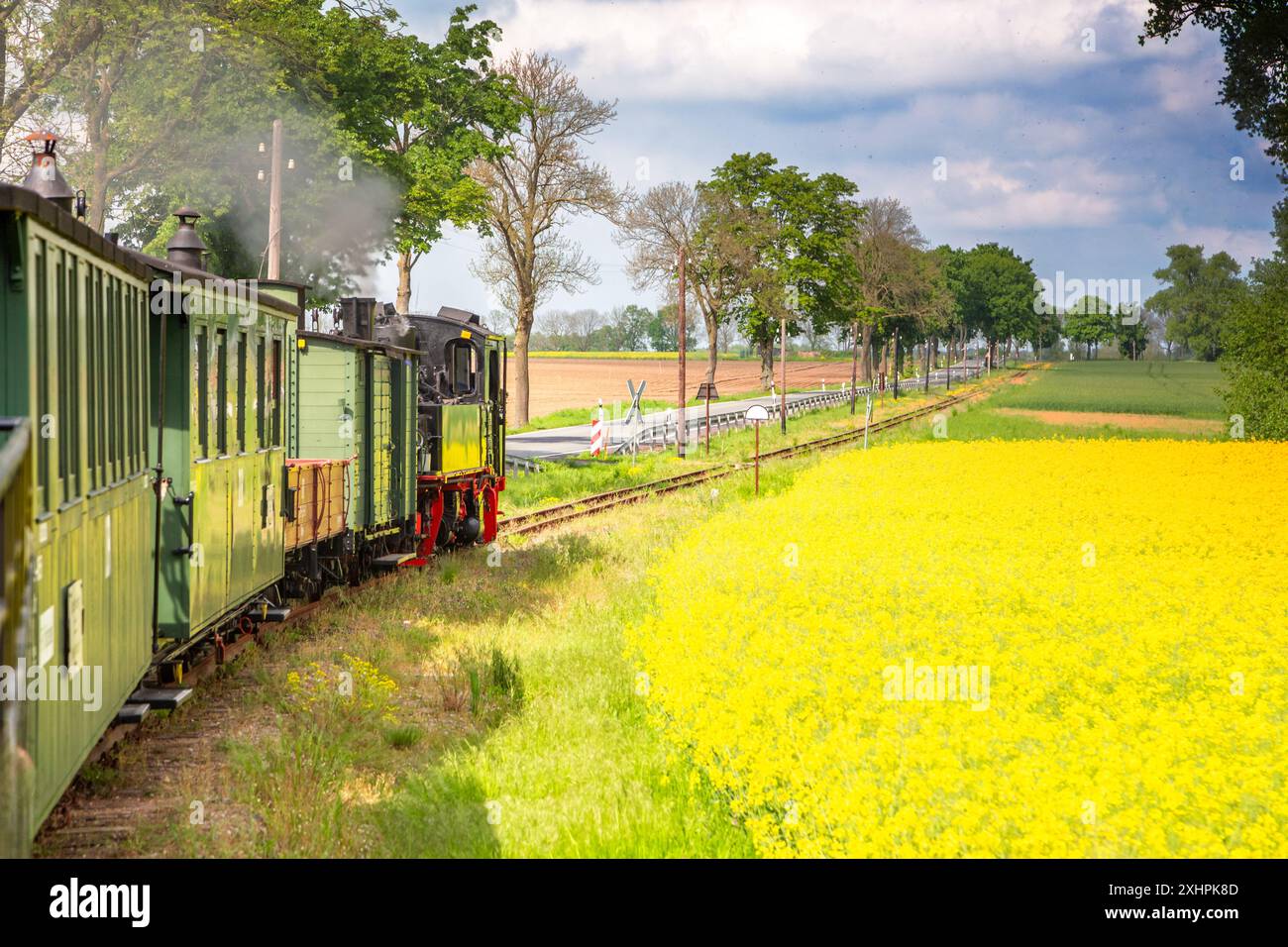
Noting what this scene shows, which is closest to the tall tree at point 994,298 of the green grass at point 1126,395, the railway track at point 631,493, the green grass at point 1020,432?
the green grass at point 1126,395

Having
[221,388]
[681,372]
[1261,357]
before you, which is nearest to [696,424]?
[681,372]

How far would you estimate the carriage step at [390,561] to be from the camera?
56.9 feet

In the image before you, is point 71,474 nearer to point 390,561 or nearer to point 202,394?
point 202,394

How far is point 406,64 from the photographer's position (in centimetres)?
3747

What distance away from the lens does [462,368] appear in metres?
20.3

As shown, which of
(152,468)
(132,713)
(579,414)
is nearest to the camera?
(132,713)

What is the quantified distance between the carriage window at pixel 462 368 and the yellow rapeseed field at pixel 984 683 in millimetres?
4410

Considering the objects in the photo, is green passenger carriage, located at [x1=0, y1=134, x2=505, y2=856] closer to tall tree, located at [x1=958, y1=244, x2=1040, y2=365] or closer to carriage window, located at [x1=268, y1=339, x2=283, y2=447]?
carriage window, located at [x1=268, y1=339, x2=283, y2=447]

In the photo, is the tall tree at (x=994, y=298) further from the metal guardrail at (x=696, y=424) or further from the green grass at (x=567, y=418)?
the green grass at (x=567, y=418)

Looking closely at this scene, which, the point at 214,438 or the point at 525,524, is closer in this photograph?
the point at 214,438

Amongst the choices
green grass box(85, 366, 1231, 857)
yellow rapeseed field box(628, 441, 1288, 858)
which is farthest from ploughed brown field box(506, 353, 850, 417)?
→ green grass box(85, 366, 1231, 857)

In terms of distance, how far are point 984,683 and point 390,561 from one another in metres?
10.4
